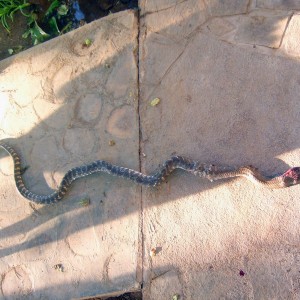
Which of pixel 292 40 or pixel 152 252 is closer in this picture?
pixel 152 252

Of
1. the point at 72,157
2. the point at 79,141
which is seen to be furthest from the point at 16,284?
the point at 79,141

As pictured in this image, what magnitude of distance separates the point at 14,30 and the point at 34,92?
204cm

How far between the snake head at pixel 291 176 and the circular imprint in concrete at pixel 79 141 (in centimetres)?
300

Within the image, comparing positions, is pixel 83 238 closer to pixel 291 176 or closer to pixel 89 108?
pixel 89 108

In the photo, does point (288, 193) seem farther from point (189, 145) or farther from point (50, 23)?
point (50, 23)

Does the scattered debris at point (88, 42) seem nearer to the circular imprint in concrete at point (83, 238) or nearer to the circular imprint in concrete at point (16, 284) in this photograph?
the circular imprint in concrete at point (83, 238)

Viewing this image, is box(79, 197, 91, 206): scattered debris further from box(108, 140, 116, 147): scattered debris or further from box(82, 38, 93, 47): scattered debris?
box(82, 38, 93, 47): scattered debris

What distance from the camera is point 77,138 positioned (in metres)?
6.37

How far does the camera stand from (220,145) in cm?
564

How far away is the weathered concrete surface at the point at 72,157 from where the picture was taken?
5.70 meters

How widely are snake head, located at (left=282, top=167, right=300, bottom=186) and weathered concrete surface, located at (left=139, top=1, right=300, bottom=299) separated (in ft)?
0.52

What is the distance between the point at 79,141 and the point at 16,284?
2431 millimetres

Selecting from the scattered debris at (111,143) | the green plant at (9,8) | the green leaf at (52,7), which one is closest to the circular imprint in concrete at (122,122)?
the scattered debris at (111,143)

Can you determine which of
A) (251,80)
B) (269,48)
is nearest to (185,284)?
(251,80)
